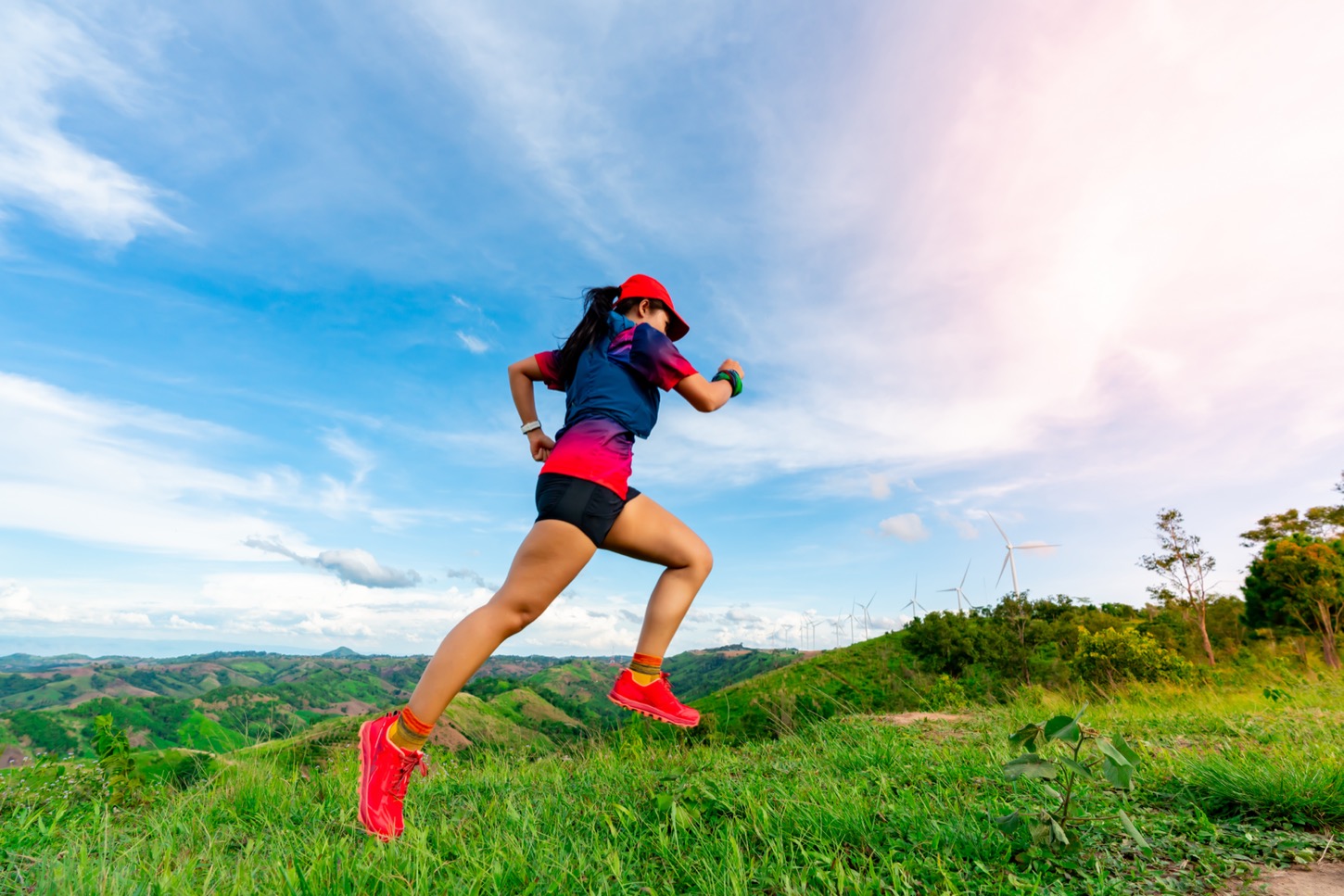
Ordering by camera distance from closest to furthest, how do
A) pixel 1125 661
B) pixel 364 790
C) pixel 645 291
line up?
pixel 364 790 → pixel 645 291 → pixel 1125 661

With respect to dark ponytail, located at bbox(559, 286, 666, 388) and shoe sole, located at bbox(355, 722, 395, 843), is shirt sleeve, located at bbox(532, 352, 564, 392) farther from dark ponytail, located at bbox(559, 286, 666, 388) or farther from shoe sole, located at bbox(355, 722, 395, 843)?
shoe sole, located at bbox(355, 722, 395, 843)

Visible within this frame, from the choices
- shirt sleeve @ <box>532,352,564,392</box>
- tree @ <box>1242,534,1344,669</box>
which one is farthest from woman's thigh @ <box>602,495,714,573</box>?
tree @ <box>1242,534,1344,669</box>

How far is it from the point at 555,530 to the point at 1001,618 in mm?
26003

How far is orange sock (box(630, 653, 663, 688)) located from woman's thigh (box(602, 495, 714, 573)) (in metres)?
0.52

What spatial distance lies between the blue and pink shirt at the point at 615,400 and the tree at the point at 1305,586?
32.4 metres

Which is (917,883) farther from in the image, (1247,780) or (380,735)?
(380,735)

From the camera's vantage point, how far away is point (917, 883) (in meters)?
2.13

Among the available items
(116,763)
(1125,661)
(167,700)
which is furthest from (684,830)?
(167,700)

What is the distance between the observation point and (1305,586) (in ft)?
84.3

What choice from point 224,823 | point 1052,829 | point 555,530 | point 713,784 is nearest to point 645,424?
point 555,530

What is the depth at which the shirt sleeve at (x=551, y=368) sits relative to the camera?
3.88 m

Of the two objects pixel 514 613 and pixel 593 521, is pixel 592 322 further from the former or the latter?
pixel 514 613

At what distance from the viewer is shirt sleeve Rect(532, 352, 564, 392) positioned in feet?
12.7

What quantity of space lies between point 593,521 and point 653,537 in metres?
0.47
